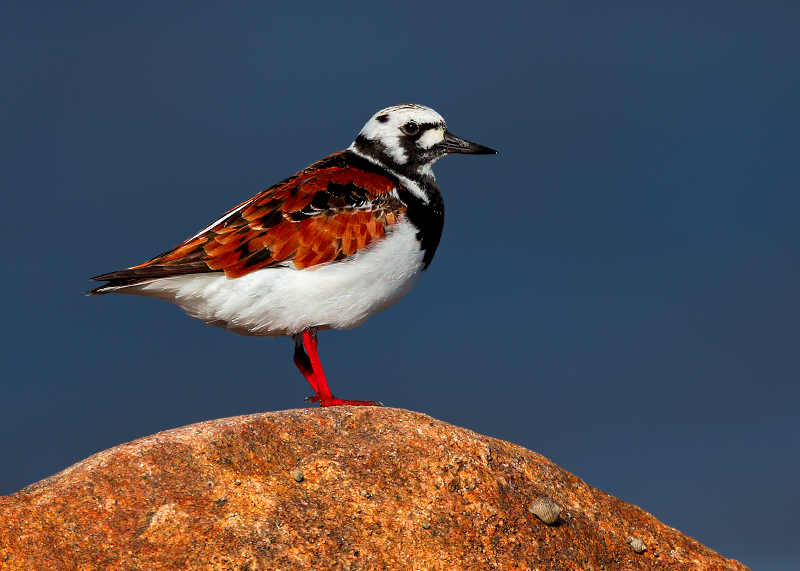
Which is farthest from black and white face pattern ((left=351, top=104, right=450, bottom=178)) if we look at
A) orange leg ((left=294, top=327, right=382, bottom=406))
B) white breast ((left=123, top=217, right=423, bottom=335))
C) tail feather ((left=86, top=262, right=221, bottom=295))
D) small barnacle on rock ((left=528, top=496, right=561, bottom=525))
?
small barnacle on rock ((left=528, top=496, right=561, bottom=525))

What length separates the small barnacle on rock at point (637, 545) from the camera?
25.0 feet

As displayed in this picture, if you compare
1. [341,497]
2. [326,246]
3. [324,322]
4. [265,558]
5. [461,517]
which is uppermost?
[326,246]

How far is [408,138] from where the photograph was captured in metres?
10.4

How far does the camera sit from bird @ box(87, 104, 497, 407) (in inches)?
360

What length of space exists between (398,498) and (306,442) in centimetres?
120

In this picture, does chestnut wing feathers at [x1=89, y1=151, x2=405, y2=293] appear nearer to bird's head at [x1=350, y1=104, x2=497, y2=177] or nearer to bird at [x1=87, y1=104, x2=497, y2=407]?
bird at [x1=87, y1=104, x2=497, y2=407]

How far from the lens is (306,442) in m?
7.73

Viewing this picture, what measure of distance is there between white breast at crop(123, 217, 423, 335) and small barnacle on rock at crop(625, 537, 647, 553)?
4.11m

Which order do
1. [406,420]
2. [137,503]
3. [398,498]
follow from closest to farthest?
[137,503] → [398,498] → [406,420]

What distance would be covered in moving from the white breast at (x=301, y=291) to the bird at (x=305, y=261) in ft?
0.04

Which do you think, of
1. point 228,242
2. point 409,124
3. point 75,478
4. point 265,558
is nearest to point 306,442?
point 265,558

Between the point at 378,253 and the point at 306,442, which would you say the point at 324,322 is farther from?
the point at 306,442

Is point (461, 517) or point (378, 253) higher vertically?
point (378, 253)

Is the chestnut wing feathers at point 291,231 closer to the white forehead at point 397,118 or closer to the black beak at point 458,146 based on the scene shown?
the white forehead at point 397,118
